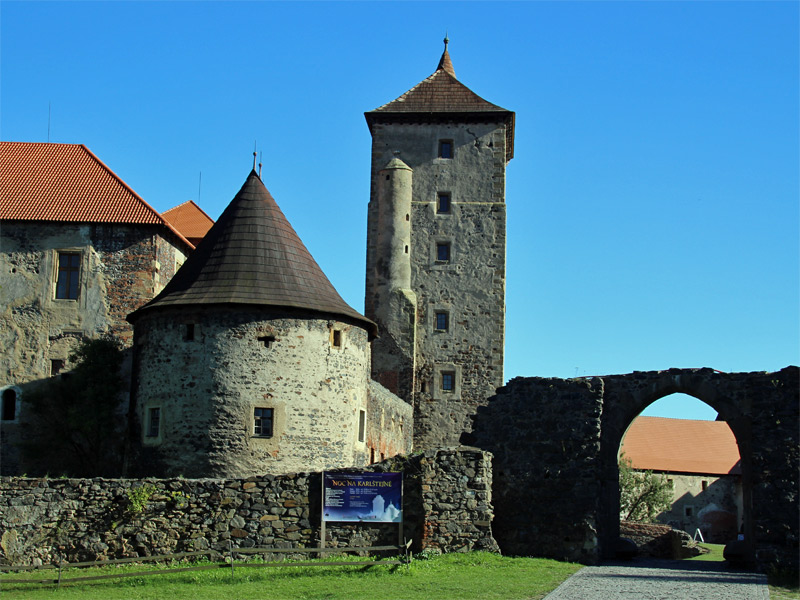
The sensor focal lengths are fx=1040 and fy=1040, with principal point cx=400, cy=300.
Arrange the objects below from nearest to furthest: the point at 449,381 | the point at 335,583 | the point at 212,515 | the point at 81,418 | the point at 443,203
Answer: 1. the point at 335,583
2. the point at 212,515
3. the point at 81,418
4. the point at 449,381
5. the point at 443,203

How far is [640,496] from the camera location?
45.2 meters

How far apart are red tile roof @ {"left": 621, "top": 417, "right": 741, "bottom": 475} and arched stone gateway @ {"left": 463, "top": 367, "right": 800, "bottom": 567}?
31.5 meters

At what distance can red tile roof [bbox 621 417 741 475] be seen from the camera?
52594 millimetres

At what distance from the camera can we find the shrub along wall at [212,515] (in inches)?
740

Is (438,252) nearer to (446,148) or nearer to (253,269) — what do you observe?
(446,148)

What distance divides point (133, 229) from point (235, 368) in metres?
8.83

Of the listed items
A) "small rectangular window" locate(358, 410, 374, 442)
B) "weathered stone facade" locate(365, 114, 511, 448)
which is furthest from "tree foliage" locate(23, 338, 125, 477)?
"weathered stone facade" locate(365, 114, 511, 448)

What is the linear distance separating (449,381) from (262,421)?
15847 millimetres

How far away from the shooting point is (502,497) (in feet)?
69.4

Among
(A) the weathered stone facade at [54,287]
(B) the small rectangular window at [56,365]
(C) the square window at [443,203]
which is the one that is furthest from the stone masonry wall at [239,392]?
(C) the square window at [443,203]

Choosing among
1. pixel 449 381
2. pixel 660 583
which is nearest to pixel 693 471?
pixel 449 381

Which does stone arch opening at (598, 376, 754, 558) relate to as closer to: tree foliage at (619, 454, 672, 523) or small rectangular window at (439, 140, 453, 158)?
small rectangular window at (439, 140, 453, 158)

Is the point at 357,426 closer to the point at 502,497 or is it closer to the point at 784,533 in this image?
the point at 502,497

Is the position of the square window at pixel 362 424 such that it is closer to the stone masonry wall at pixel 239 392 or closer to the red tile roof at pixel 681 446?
the stone masonry wall at pixel 239 392
